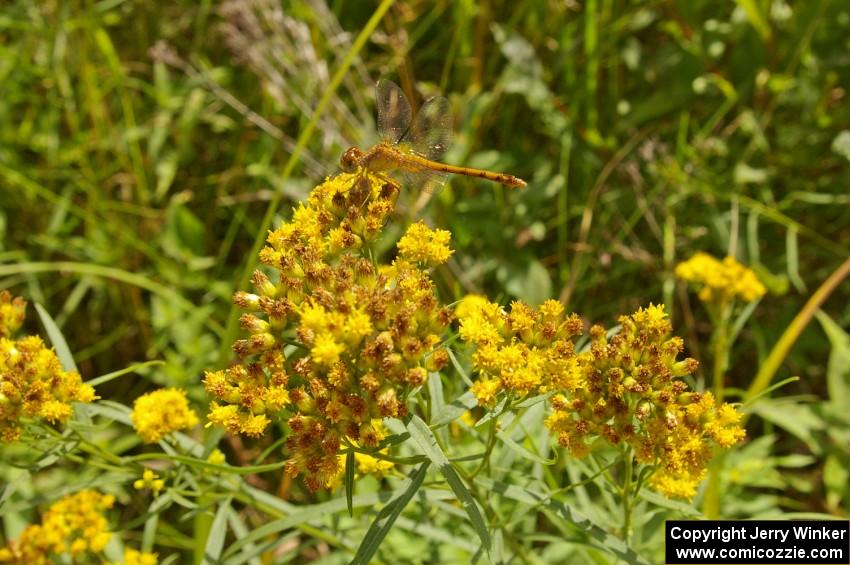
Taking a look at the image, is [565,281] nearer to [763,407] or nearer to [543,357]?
[763,407]

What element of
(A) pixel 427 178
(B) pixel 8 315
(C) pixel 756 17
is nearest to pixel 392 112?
(A) pixel 427 178

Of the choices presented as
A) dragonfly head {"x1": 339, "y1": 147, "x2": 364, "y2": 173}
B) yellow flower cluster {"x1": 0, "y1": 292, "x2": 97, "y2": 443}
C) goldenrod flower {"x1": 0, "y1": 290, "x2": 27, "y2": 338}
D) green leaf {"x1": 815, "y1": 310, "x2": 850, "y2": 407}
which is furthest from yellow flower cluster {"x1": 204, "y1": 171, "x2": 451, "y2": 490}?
green leaf {"x1": 815, "y1": 310, "x2": 850, "y2": 407}

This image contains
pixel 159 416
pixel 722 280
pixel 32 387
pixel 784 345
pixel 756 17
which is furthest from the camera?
pixel 756 17

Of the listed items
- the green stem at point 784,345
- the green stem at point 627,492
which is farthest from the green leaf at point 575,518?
the green stem at point 784,345

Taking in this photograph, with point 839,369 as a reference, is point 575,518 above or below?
below

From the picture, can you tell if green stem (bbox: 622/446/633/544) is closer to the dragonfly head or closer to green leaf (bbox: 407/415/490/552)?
green leaf (bbox: 407/415/490/552)

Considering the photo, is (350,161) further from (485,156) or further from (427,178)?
(485,156)

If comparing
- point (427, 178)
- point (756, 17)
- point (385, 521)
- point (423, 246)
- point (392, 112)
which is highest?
point (756, 17)

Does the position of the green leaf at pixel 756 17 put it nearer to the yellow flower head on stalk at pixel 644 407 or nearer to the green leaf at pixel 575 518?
the yellow flower head on stalk at pixel 644 407
